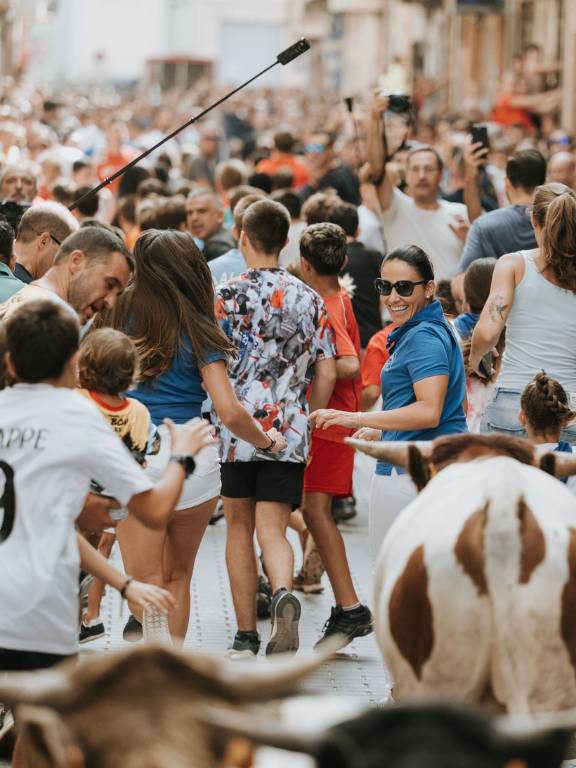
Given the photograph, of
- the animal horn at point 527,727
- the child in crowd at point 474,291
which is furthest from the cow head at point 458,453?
the child in crowd at point 474,291

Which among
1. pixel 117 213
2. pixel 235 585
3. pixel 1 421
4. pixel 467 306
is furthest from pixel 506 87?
pixel 1 421

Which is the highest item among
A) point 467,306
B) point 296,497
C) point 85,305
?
point 85,305

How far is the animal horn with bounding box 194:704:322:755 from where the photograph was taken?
3.11 m

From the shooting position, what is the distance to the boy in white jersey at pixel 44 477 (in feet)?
15.0

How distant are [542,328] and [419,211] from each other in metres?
3.26

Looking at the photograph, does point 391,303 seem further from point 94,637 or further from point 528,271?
point 94,637

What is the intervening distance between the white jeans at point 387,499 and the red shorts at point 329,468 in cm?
140

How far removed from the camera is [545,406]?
21.5 feet

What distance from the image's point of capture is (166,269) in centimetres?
648

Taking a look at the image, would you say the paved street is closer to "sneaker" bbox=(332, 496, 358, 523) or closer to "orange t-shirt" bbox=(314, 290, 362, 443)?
"sneaker" bbox=(332, 496, 358, 523)

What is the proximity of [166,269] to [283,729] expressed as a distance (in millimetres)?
3553

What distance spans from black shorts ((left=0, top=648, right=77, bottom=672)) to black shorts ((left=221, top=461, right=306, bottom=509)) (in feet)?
8.97

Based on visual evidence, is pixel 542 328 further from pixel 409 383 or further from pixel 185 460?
pixel 185 460

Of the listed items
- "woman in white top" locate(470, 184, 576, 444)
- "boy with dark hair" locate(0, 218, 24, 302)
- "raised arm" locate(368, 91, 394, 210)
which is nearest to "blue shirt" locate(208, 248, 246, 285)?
"raised arm" locate(368, 91, 394, 210)
